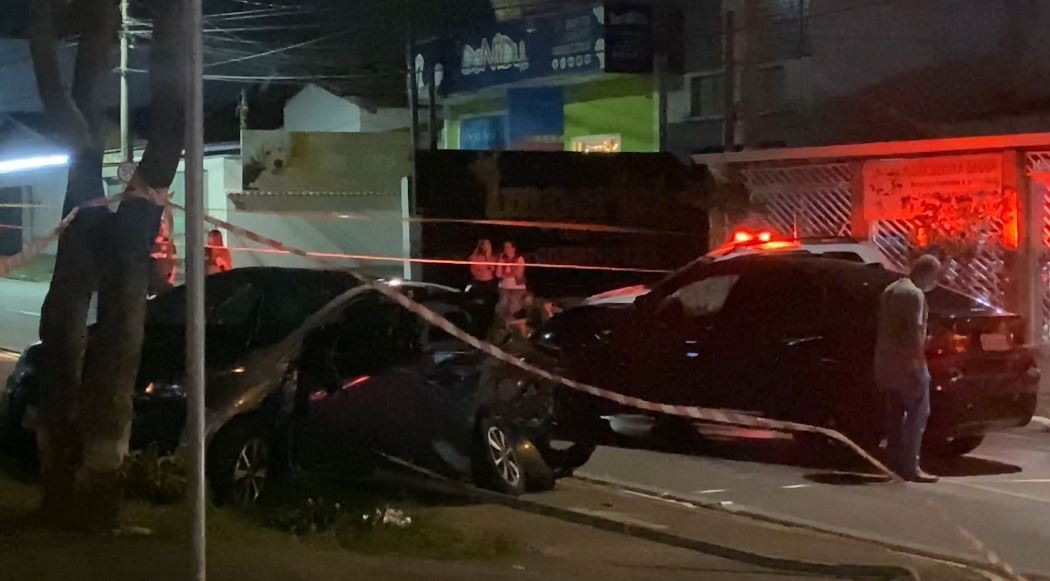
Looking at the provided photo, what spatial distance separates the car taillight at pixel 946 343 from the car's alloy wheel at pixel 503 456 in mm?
3367

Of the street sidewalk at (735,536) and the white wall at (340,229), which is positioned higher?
the white wall at (340,229)

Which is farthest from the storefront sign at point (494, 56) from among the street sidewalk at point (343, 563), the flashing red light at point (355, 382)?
the street sidewalk at point (343, 563)

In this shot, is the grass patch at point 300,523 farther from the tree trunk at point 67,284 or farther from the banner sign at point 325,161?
the banner sign at point 325,161

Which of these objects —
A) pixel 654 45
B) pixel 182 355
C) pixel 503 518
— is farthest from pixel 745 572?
pixel 654 45

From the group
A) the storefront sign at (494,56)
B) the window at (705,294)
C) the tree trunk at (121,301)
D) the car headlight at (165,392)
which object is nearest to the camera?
the tree trunk at (121,301)

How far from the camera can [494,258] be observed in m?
17.0

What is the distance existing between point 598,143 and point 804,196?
29.4 feet

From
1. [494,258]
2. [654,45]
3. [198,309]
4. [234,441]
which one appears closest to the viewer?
[198,309]

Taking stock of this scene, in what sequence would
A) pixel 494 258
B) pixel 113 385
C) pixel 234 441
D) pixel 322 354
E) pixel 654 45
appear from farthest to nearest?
pixel 654 45
pixel 494 258
pixel 322 354
pixel 234 441
pixel 113 385

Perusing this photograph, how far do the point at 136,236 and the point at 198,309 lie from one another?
2.07m

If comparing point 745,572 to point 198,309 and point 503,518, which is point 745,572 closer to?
point 503,518

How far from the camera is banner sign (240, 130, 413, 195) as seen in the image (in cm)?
2639

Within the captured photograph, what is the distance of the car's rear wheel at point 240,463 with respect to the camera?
827 cm

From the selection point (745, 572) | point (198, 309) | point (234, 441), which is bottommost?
point (745, 572)
